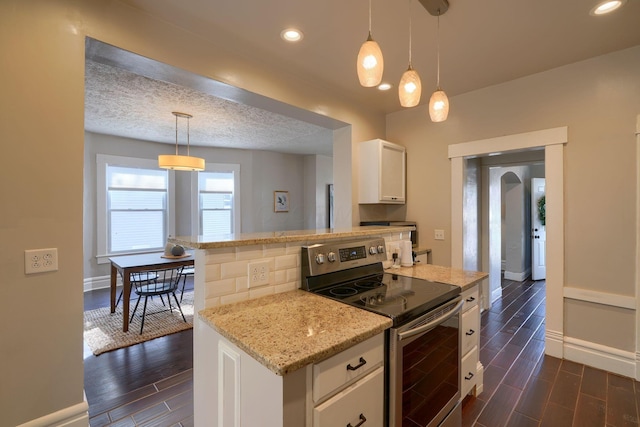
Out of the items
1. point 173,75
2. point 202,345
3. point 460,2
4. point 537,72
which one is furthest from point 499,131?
point 202,345

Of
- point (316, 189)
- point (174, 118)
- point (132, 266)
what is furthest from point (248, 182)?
point (132, 266)

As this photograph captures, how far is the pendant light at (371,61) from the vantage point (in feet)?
4.34

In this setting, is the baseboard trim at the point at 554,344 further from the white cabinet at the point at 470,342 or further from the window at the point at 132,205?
the window at the point at 132,205

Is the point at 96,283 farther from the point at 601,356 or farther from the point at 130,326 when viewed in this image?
the point at 601,356

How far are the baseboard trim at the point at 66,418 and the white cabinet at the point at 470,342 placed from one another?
7.11ft

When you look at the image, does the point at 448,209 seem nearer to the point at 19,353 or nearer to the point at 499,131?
the point at 499,131

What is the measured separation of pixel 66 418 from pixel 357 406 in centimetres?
160

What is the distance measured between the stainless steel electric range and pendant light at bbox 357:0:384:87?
88 centimetres

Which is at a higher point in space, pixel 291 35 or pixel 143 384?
pixel 291 35

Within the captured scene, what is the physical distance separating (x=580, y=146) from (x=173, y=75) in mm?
3395

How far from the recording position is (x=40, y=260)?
150 centimetres

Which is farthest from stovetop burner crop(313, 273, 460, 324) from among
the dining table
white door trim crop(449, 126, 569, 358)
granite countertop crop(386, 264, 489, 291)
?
the dining table

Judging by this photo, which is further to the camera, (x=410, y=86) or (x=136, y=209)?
(x=136, y=209)

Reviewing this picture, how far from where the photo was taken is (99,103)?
3.53 meters
